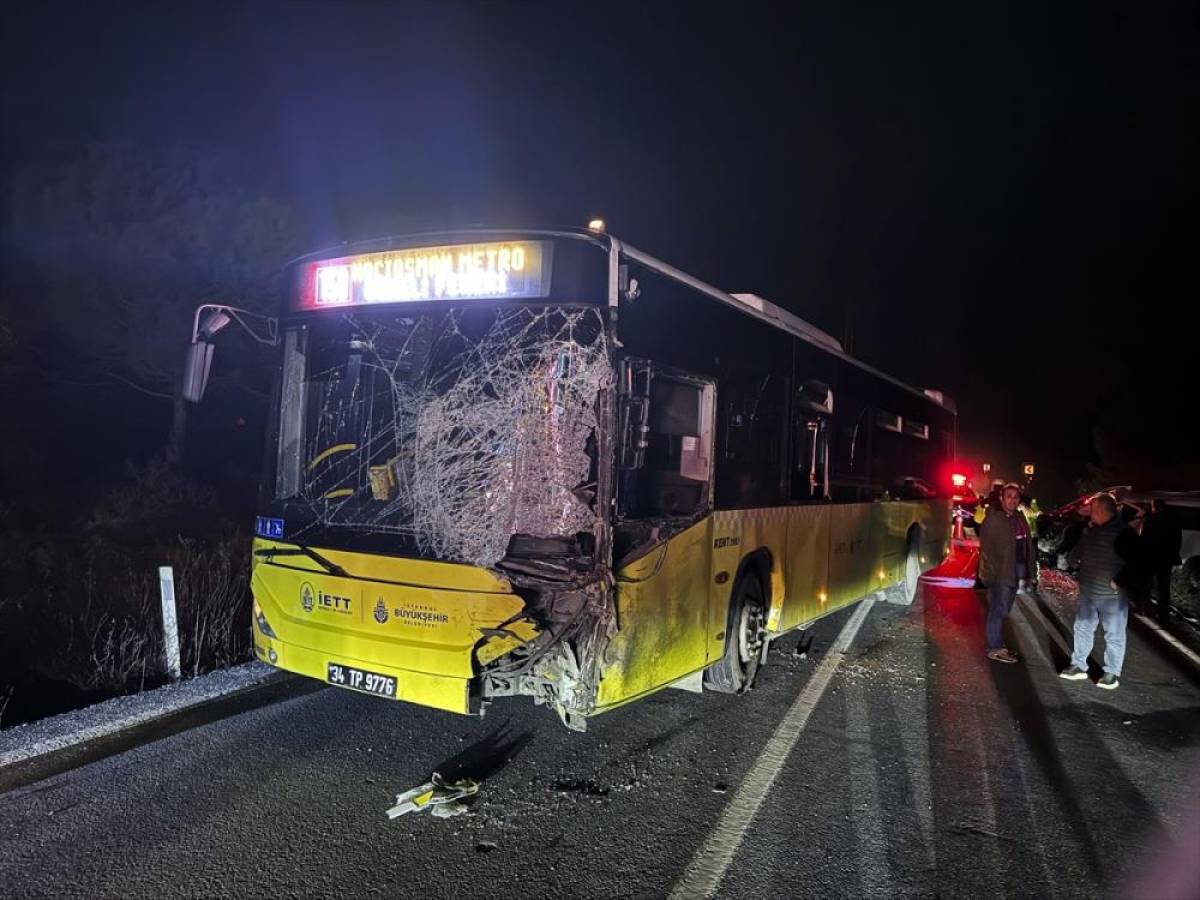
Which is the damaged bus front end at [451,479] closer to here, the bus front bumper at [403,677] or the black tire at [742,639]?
the bus front bumper at [403,677]

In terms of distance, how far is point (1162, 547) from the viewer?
11164 mm

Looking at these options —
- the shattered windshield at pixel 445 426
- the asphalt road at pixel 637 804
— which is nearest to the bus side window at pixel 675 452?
the shattered windshield at pixel 445 426

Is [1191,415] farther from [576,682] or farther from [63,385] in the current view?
[63,385]

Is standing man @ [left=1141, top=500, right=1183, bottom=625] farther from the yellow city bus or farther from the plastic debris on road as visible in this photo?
the plastic debris on road

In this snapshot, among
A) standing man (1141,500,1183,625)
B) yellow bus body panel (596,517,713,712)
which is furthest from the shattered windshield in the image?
standing man (1141,500,1183,625)

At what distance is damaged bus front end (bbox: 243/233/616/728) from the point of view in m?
4.50

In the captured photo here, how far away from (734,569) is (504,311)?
8.91 ft

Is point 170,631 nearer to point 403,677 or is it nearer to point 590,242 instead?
point 403,677

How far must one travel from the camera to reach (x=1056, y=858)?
4.01 m

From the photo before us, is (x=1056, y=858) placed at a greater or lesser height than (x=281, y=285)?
lesser

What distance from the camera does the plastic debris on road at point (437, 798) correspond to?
168 inches

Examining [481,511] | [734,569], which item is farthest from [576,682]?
[734,569]

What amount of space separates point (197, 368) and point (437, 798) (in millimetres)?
3160

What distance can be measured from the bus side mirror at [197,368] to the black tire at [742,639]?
4.07 meters
